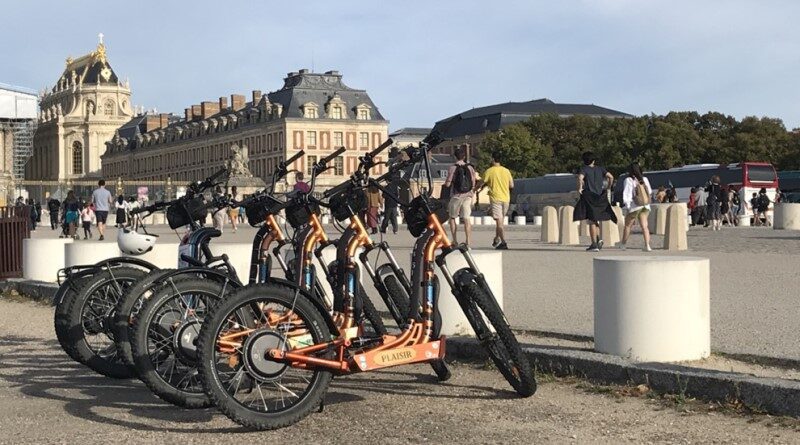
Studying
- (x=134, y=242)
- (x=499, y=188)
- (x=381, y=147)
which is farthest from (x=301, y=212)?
(x=499, y=188)

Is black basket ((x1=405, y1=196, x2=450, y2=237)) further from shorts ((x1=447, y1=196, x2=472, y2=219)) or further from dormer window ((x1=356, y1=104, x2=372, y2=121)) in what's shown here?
dormer window ((x1=356, y1=104, x2=372, y2=121))

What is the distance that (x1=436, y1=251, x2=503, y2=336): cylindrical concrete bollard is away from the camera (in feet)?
28.6

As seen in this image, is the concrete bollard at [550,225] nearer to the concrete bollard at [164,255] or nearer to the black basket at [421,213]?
the concrete bollard at [164,255]

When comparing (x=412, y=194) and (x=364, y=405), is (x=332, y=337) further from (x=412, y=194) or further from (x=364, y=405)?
(x=412, y=194)

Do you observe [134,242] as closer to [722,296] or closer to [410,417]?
[410,417]

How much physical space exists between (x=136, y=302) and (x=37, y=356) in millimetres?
2591

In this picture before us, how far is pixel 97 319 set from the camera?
8.21 metres

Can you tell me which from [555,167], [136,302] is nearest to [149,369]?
[136,302]

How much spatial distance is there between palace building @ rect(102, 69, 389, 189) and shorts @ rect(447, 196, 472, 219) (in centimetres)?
8902

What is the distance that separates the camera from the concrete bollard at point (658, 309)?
24.8 ft

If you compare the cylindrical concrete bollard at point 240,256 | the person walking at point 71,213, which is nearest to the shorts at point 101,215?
the person walking at point 71,213

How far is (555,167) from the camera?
352ft

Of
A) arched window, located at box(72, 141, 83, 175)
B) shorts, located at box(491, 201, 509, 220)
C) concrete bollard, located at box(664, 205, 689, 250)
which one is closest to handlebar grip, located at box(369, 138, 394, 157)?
shorts, located at box(491, 201, 509, 220)

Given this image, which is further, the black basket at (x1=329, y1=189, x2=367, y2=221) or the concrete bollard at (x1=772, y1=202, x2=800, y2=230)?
the concrete bollard at (x1=772, y1=202, x2=800, y2=230)
